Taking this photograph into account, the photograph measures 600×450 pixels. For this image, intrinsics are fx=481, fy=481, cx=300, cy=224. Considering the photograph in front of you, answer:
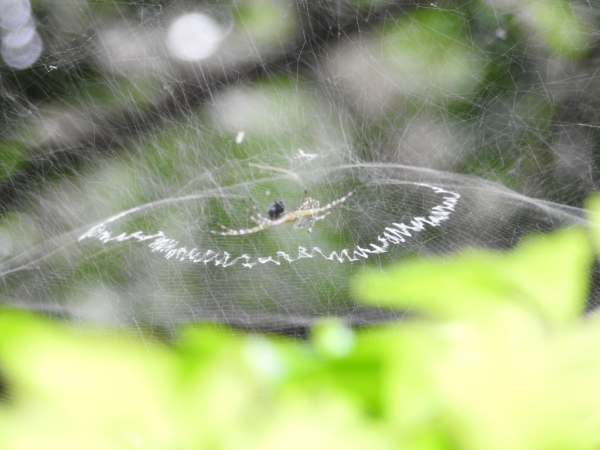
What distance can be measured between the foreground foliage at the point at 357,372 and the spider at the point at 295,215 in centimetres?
12

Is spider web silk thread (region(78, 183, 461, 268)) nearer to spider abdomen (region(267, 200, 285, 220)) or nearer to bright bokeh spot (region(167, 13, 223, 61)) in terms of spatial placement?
spider abdomen (region(267, 200, 285, 220))

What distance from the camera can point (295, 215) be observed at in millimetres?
582

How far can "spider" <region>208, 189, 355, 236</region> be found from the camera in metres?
0.58

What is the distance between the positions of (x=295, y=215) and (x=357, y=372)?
0.66 ft

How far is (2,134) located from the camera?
52 cm

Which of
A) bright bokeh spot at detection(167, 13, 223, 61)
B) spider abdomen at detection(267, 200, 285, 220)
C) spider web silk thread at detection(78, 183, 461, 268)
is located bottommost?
spider web silk thread at detection(78, 183, 461, 268)

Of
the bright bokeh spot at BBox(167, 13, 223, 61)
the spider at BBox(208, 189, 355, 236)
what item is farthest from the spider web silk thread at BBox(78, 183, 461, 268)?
the bright bokeh spot at BBox(167, 13, 223, 61)

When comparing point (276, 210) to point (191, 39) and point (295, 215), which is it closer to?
point (295, 215)

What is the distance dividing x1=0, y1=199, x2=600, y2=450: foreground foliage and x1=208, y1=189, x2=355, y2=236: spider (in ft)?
0.39

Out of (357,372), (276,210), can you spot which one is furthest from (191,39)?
(357,372)

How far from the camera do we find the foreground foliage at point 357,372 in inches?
23.3

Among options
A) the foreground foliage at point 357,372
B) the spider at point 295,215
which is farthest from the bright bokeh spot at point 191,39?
the foreground foliage at point 357,372

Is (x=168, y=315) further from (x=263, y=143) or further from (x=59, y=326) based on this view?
(x=263, y=143)

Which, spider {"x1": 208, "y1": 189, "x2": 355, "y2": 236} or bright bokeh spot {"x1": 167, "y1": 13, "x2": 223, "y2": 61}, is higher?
bright bokeh spot {"x1": 167, "y1": 13, "x2": 223, "y2": 61}
